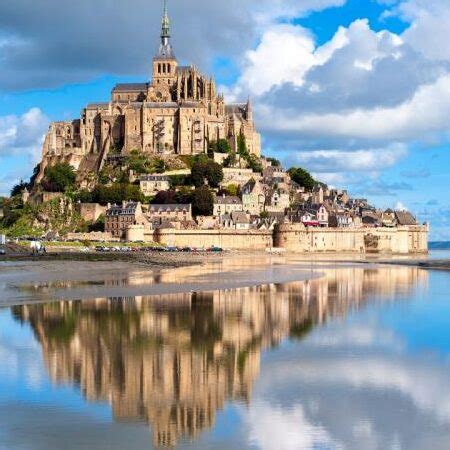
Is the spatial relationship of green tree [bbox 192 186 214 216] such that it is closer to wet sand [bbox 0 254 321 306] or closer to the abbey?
the abbey

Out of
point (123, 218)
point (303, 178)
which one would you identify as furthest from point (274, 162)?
point (123, 218)

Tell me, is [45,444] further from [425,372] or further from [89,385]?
[425,372]

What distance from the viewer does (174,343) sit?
19219 millimetres

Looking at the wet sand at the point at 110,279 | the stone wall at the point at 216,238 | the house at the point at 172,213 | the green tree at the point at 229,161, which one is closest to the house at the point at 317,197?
the green tree at the point at 229,161

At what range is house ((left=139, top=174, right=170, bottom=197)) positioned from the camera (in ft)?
256

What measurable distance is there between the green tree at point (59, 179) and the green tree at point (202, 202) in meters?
13.9

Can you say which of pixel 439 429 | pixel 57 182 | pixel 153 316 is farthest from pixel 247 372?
pixel 57 182

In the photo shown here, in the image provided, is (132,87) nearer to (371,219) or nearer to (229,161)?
(229,161)

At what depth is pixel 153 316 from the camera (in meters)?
23.9

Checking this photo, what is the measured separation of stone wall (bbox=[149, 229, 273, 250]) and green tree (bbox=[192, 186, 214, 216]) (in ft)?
7.96

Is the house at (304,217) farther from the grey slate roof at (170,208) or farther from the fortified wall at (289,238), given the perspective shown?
the grey slate roof at (170,208)

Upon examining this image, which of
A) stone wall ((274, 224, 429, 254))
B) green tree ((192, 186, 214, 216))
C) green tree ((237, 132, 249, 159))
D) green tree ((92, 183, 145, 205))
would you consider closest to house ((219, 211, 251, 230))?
green tree ((192, 186, 214, 216))

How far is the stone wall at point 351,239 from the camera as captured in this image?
75.4 metres

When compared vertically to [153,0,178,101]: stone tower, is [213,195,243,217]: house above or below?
below
